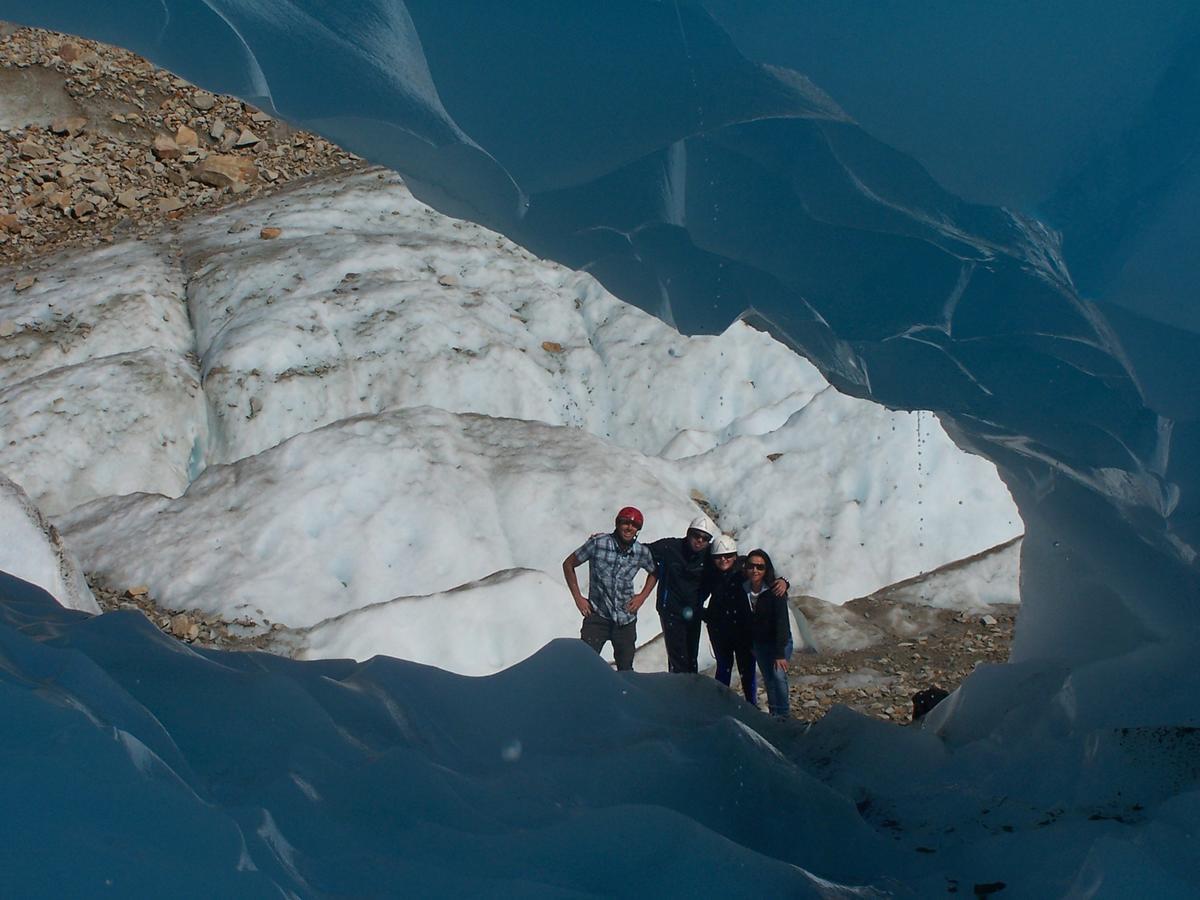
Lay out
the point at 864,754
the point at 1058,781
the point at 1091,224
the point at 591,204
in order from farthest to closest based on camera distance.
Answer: the point at 591,204, the point at 864,754, the point at 1091,224, the point at 1058,781

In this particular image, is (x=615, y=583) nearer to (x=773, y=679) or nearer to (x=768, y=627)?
(x=768, y=627)

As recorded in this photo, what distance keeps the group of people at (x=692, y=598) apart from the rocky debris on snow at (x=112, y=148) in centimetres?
749

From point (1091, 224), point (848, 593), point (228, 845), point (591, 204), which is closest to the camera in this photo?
point (228, 845)

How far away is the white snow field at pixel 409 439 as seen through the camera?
659cm

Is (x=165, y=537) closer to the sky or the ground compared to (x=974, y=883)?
closer to the sky

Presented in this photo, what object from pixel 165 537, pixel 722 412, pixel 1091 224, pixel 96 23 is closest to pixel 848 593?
pixel 722 412

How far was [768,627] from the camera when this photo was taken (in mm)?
5156

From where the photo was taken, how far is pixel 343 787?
2158mm

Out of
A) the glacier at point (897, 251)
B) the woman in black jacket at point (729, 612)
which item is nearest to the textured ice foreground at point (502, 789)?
the glacier at point (897, 251)

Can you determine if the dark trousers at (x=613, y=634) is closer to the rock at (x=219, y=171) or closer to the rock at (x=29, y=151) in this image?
the rock at (x=219, y=171)

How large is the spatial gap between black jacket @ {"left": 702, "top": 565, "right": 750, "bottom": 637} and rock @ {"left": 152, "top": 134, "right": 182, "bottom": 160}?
8.86 m

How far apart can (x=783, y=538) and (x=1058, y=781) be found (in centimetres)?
534

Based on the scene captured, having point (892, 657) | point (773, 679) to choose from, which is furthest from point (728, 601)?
point (892, 657)

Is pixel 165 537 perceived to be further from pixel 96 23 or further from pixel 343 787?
pixel 343 787
